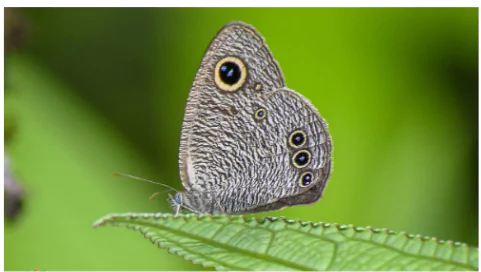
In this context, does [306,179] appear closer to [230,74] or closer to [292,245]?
[230,74]

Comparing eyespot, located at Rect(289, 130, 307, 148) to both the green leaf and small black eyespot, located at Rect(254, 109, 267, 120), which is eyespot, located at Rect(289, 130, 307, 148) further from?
the green leaf

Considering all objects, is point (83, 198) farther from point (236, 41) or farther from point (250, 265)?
point (250, 265)

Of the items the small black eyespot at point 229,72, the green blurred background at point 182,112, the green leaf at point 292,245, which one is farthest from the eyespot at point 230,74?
the green blurred background at point 182,112

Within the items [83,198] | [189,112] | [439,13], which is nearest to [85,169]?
[83,198]

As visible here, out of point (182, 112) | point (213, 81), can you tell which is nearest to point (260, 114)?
point (213, 81)

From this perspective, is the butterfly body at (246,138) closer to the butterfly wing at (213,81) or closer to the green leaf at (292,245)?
the butterfly wing at (213,81)
